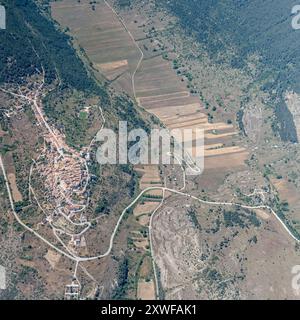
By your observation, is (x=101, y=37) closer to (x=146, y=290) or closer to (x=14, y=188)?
(x=14, y=188)

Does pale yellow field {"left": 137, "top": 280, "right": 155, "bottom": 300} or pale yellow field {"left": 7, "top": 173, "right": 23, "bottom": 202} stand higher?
pale yellow field {"left": 7, "top": 173, "right": 23, "bottom": 202}

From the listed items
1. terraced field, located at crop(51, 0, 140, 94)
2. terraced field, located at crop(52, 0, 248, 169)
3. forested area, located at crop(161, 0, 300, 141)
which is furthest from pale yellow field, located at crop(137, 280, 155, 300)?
forested area, located at crop(161, 0, 300, 141)

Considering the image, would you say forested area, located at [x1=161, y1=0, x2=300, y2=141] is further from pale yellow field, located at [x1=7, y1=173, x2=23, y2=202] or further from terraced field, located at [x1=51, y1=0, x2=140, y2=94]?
pale yellow field, located at [x1=7, y1=173, x2=23, y2=202]

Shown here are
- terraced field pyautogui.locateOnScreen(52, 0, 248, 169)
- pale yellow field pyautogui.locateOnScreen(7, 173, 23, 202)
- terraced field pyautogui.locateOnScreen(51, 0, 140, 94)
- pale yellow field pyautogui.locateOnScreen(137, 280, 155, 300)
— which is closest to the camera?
pale yellow field pyautogui.locateOnScreen(137, 280, 155, 300)

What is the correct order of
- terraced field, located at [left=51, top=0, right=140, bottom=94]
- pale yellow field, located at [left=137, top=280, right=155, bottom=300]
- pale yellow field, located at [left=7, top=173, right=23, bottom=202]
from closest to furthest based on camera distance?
pale yellow field, located at [left=137, top=280, right=155, bottom=300], pale yellow field, located at [left=7, top=173, right=23, bottom=202], terraced field, located at [left=51, top=0, right=140, bottom=94]

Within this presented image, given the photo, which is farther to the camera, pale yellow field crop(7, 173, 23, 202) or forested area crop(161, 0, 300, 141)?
forested area crop(161, 0, 300, 141)

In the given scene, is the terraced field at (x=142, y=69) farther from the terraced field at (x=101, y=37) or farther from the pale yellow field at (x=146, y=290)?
the pale yellow field at (x=146, y=290)

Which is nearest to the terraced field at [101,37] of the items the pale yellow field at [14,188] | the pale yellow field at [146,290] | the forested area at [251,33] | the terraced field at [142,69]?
the terraced field at [142,69]

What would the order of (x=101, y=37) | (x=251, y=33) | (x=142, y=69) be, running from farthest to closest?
(x=251, y=33) < (x=101, y=37) < (x=142, y=69)

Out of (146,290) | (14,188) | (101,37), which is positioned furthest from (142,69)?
(146,290)

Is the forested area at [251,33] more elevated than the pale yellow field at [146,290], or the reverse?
the forested area at [251,33]

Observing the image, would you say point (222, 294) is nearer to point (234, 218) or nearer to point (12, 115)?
point (234, 218)
